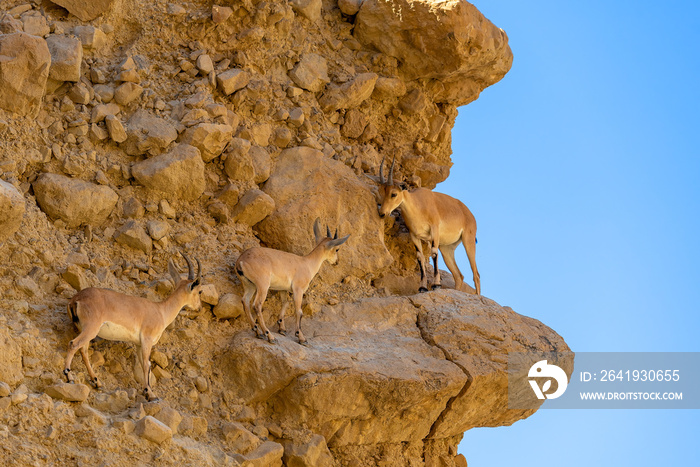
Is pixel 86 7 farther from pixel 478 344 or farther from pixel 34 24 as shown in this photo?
pixel 478 344

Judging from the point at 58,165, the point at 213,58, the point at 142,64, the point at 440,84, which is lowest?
the point at 58,165

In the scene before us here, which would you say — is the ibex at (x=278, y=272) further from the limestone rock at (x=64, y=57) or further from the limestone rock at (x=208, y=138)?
the limestone rock at (x=64, y=57)

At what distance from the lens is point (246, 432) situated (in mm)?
9031

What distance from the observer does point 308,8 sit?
1201 cm

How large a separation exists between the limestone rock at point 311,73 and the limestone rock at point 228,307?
3.42 meters

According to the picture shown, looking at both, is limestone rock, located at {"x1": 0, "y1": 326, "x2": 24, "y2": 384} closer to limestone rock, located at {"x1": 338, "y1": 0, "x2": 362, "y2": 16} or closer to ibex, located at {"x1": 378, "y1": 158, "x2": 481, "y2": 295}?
ibex, located at {"x1": 378, "y1": 158, "x2": 481, "y2": 295}

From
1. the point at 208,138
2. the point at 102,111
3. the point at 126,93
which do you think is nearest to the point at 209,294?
the point at 208,138

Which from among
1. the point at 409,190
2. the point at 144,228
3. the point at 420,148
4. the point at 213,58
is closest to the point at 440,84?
the point at 420,148

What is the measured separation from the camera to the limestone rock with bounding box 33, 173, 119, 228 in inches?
365

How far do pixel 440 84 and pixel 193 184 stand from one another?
14.9ft

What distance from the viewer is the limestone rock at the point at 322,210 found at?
10.8 meters

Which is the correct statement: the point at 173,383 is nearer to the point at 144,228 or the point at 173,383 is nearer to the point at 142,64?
the point at 144,228

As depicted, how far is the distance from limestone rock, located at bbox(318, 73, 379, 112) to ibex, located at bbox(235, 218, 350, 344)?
2.27m

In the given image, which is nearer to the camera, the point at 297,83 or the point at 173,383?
the point at 173,383
